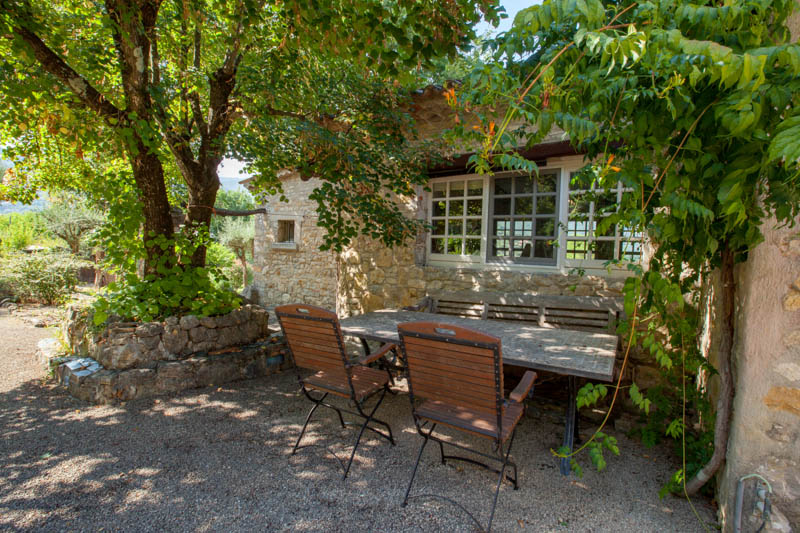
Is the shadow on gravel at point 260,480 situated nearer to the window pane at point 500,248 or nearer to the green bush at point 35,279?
the window pane at point 500,248

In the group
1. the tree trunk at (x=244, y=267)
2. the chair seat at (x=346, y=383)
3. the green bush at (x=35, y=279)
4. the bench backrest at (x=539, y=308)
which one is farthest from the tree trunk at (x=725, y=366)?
the tree trunk at (x=244, y=267)

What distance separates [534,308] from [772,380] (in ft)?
7.74

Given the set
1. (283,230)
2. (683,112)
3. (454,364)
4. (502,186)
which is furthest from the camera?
(283,230)

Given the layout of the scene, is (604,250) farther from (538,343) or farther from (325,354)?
(325,354)

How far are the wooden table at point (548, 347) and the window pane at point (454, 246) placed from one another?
1.35 m

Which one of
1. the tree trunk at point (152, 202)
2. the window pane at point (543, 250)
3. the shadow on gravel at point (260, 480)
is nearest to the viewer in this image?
the shadow on gravel at point (260, 480)

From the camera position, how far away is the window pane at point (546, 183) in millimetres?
4301

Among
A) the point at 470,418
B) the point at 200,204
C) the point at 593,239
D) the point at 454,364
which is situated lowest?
the point at 470,418

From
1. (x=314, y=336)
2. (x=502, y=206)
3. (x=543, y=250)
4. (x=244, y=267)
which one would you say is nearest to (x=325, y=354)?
(x=314, y=336)

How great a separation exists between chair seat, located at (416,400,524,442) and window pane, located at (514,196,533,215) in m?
2.72

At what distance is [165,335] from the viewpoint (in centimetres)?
378

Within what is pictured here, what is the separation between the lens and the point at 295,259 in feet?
31.8

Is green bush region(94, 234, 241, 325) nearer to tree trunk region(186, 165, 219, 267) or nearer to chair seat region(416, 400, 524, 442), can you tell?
tree trunk region(186, 165, 219, 267)

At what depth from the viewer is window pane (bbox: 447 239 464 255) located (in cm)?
497
